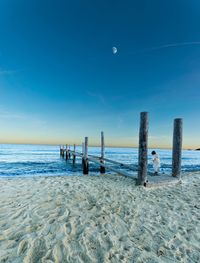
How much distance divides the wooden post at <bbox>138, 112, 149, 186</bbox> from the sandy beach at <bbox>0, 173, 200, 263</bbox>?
1.09 metres

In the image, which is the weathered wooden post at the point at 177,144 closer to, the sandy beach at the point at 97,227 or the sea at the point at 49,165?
the sea at the point at 49,165

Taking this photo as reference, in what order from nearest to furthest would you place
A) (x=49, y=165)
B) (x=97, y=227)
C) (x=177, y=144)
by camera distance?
1. (x=97, y=227)
2. (x=177, y=144)
3. (x=49, y=165)

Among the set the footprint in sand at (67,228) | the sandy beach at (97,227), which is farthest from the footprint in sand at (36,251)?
the footprint in sand at (67,228)

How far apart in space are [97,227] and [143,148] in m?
4.10

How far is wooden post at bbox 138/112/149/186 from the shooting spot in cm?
702

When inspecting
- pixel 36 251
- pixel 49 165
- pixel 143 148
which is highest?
pixel 143 148

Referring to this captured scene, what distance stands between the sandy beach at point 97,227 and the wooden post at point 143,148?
109 cm

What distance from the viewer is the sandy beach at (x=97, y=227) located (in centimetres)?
285

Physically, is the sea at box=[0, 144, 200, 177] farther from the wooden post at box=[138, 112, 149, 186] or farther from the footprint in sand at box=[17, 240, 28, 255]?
the footprint in sand at box=[17, 240, 28, 255]

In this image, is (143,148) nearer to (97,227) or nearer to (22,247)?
(97,227)

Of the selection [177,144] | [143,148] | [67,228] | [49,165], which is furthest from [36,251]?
[49,165]

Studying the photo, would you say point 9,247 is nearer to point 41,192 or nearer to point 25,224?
point 25,224

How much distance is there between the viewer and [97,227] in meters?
3.67

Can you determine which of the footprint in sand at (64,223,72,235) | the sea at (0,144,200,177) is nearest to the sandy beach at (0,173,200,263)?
the footprint in sand at (64,223,72,235)
